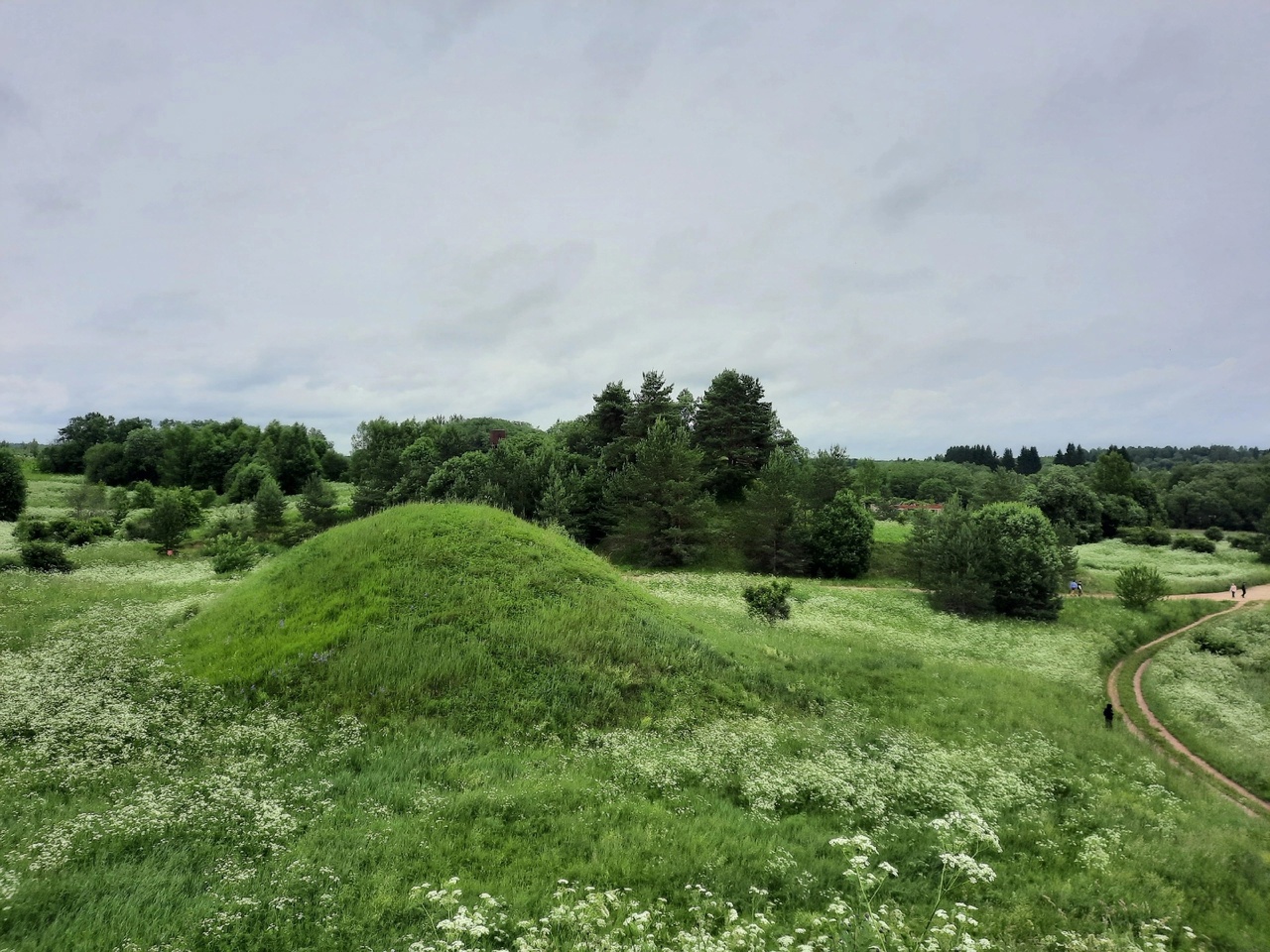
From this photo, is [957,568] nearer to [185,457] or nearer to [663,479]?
[663,479]

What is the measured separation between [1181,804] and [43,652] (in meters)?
29.0

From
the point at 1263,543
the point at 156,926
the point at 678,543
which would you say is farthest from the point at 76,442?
the point at 1263,543

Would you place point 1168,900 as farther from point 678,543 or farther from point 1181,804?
point 678,543

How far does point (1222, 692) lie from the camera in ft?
75.9

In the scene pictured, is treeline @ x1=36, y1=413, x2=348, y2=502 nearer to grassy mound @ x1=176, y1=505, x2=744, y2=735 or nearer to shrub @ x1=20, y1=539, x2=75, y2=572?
shrub @ x1=20, y1=539, x2=75, y2=572

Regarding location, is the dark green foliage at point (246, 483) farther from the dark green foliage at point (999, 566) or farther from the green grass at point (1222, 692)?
the green grass at point (1222, 692)

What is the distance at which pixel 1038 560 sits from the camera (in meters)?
33.4

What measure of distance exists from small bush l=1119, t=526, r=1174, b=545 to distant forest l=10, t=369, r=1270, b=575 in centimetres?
40

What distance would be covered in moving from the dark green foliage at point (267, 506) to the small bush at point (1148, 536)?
314ft

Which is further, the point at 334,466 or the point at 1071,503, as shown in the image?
the point at 334,466

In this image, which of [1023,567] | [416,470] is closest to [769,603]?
[1023,567]

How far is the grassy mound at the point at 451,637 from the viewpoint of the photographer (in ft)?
42.8

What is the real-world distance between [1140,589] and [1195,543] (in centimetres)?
3892

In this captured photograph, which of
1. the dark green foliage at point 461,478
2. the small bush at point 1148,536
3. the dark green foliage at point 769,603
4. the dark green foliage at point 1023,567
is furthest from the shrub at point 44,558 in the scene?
the small bush at point 1148,536
